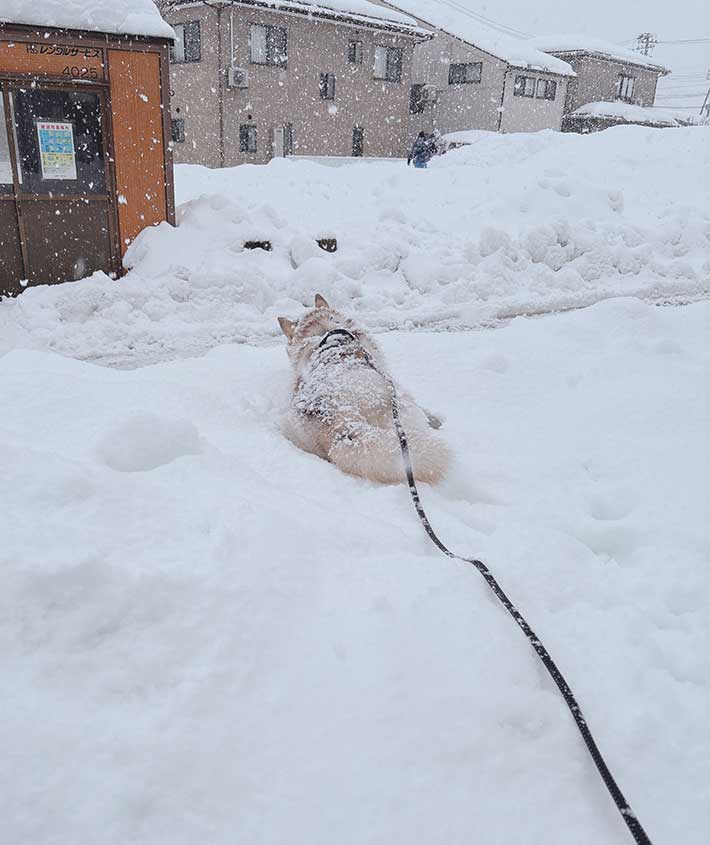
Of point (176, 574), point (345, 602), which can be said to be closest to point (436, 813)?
point (345, 602)

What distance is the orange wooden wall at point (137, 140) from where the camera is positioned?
7.92 meters

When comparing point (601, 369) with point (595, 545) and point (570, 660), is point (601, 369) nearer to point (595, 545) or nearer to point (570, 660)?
point (595, 545)

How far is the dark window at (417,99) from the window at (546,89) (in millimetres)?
5796

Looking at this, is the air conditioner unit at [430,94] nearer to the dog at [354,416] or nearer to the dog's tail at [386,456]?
the dog at [354,416]

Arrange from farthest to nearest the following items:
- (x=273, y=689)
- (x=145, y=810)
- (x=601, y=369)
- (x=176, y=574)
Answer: (x=601, y=369) → (x=176, y=574) → (x=273, y=689) → (x=145, y=810)

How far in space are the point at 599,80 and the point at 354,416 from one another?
40231 mm

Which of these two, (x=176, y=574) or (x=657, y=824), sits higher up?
(x=176, y=574)

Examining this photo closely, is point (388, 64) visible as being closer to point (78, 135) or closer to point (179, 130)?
point (179, 130)

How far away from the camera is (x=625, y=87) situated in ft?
121

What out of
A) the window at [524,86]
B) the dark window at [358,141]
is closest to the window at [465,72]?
the window at [524,86]

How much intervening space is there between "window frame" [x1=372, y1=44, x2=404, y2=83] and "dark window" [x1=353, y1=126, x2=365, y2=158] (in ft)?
7.49

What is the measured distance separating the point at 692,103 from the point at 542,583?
102403 mm

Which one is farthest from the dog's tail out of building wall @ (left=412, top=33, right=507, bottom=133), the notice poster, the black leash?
building wall @ (left=412, top=33, right=507, bottom=133)

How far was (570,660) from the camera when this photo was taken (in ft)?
7.04
